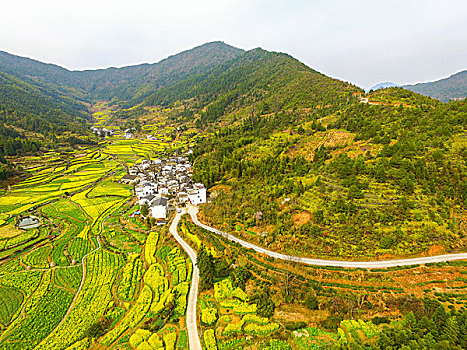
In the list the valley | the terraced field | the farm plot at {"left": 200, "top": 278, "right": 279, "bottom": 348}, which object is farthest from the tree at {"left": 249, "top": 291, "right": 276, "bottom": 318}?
the terraced field

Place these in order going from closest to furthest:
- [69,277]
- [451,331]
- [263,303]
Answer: [451,331] < [263,303] < [69,277]

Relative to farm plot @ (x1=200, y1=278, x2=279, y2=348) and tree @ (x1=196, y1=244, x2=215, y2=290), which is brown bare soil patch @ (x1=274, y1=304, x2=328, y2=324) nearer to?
farm plot @ (x1=200, y1=278, x2=279, y2=348)

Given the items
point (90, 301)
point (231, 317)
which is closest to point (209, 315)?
point (231, 317)

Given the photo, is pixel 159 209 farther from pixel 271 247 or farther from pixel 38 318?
pixel 271 247

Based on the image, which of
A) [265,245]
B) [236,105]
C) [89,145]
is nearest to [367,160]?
[265,245]

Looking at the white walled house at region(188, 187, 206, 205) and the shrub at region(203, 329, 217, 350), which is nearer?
the shrub at region(203, 329, 217, 350)

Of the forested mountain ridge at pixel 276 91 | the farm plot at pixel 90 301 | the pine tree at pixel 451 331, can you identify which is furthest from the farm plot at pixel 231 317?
the forested mountain ridge at pixel 276 91

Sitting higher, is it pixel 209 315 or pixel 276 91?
pixel 276 91

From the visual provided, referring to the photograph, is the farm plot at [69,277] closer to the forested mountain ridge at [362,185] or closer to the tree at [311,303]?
the forested mountain ridge at [362,185]

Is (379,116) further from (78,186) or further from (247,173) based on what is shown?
(78,186)
